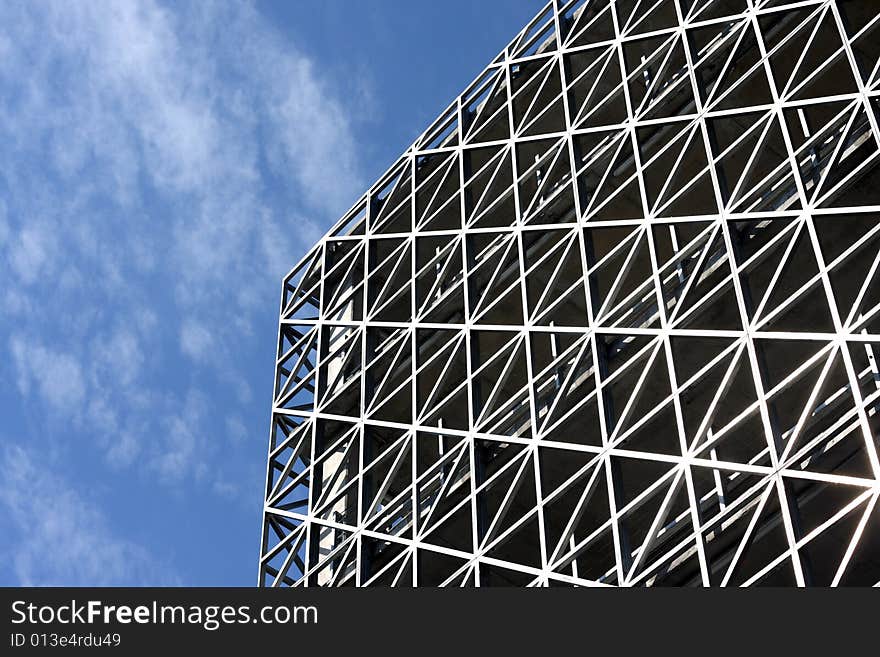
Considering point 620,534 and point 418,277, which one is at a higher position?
point 418,277

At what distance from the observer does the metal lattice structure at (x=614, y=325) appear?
21172mm

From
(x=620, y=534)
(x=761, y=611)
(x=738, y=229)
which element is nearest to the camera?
(x=761, y=611)

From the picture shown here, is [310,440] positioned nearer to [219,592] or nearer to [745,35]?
[745,35]

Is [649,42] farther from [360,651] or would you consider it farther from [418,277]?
[360,651]

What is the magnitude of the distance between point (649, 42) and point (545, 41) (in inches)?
125

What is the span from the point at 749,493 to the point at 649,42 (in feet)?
44.3

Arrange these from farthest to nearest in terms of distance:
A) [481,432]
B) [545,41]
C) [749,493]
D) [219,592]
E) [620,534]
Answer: [545,41]
[481,432]
[620,534]
[749,493]
[219,592]

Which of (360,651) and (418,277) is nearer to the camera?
(360,651)

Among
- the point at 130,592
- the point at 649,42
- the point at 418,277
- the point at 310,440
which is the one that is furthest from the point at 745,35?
the point at 130,592

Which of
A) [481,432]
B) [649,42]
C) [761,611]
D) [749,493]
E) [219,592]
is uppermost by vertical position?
[649,42]

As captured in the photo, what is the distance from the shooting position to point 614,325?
24.8m

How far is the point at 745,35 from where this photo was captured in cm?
2645

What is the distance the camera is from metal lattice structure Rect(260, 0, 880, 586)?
21.2 metres

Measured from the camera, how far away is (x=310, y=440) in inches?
1218
